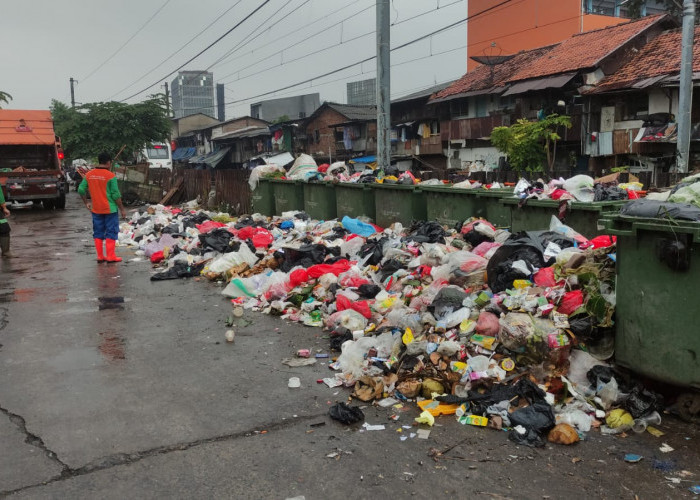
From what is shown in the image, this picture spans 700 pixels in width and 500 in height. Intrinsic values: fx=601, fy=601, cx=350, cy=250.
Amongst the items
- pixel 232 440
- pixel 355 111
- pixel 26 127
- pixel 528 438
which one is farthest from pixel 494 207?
pixel 355 111

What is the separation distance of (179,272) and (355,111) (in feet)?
105

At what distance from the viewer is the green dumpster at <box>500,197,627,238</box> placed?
5.67 metres

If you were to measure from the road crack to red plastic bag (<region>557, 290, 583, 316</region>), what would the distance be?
1.84m

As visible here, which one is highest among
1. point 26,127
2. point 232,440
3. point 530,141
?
point 26,127

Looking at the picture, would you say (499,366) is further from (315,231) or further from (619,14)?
(619,14)

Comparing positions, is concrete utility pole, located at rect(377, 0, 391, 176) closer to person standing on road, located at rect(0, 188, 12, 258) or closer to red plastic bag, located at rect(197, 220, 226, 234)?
red plastic bag, located at rect(197, 220, 226, 234)

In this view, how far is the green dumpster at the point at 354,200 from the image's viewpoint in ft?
33.2

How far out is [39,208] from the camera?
21.2 meters

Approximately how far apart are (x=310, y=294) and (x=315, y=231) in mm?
3541

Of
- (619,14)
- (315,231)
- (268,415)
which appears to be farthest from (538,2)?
(268,415)

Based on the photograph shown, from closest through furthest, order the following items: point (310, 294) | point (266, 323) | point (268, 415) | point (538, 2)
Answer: point (268, 415) → point (266, 323) → point (310, 294) → point (538, 2)

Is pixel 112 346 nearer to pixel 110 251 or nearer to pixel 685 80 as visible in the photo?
pixel 110 251

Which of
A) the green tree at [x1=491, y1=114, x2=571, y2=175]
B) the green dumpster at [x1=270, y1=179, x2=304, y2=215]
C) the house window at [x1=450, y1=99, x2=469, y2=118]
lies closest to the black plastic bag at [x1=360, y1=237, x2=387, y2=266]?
the green dumpster at [x1=270, y1=179, x2=304, y2=215]

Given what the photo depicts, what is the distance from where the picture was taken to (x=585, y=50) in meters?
27.7
